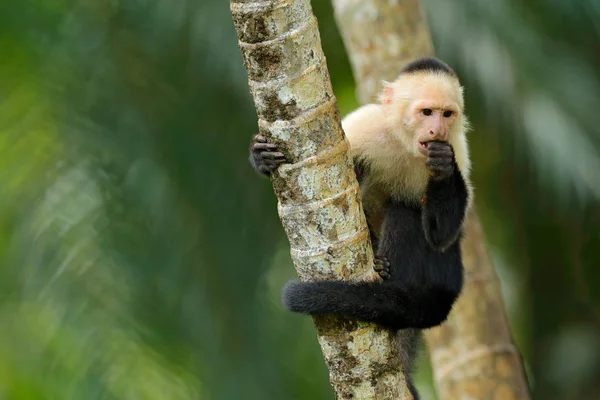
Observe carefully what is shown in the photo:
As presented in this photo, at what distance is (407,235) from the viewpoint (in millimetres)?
4332

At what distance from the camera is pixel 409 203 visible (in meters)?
4.41

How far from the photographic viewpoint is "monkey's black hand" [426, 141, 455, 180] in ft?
12.9

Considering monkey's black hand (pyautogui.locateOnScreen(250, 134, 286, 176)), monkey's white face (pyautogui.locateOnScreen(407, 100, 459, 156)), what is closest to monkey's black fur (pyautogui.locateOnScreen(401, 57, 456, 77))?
monkey's white face (pyautogui.locateOnScreen(407, 100, 459, 156))

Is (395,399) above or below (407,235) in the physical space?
below

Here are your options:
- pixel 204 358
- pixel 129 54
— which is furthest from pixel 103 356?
pixel 129 54

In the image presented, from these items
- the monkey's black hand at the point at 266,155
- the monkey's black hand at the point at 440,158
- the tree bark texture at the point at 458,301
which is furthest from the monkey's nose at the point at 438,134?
the tree bark texture at the point at 458,301

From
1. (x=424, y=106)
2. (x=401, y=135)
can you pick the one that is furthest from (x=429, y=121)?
(x=401, y=135)

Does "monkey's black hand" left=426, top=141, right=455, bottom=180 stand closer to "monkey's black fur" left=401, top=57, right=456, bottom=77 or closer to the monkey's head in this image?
the monkey's head

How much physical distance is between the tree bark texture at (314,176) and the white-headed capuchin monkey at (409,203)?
0.10 m

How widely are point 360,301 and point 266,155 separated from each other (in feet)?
2.29

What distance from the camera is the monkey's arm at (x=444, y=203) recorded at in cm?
399

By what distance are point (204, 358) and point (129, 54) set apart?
3.11 meters

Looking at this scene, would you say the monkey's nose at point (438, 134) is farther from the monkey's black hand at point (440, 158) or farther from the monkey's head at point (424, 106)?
the monkey's black hand at point (440, 158)

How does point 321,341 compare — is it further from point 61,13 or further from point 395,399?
point 61,13
